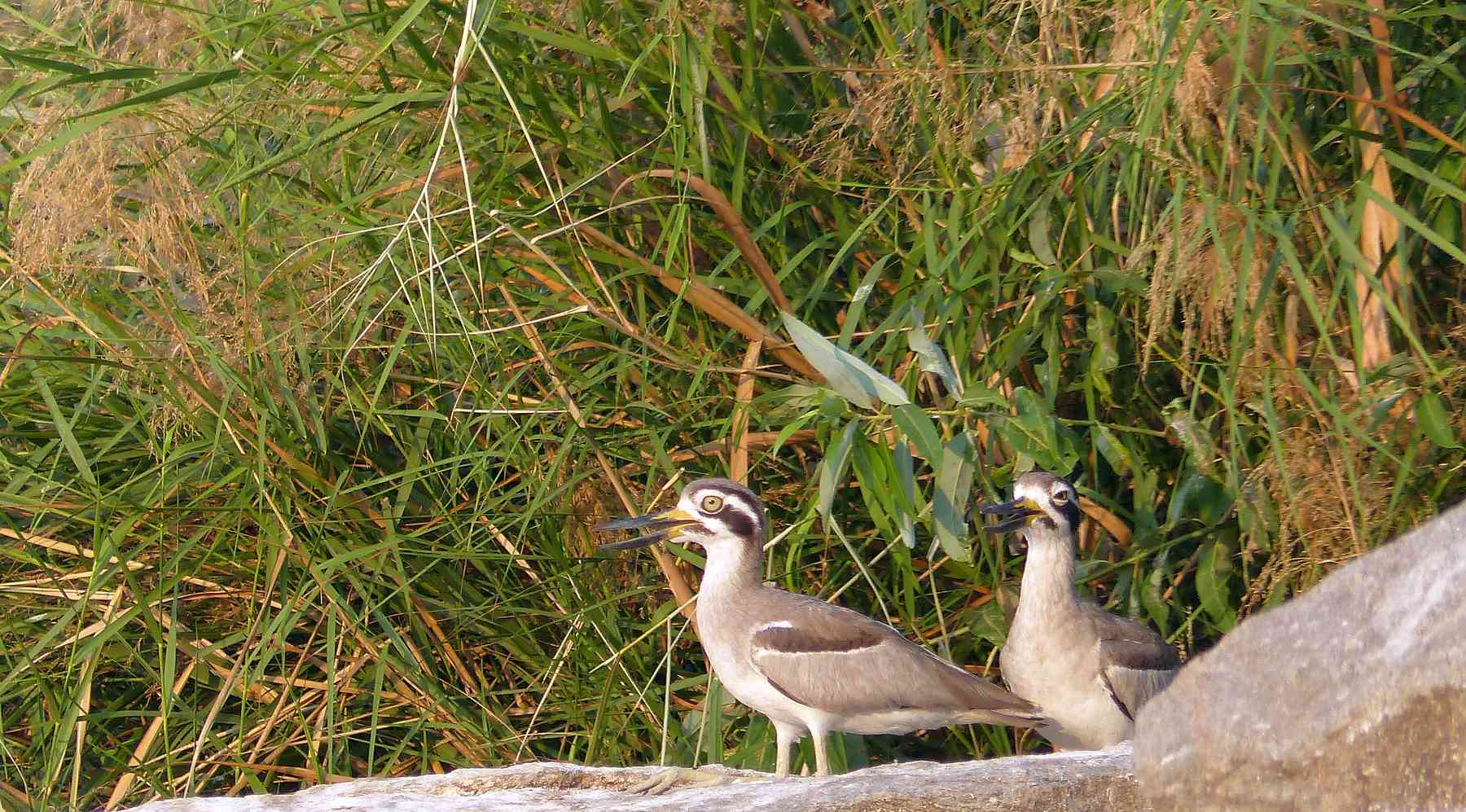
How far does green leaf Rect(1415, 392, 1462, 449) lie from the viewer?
3295 mm

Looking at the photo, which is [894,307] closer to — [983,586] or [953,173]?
[953,173]

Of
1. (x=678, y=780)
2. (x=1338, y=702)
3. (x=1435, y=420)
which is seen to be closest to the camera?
(x=1338, y=702)

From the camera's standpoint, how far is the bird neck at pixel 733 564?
361 centimetres

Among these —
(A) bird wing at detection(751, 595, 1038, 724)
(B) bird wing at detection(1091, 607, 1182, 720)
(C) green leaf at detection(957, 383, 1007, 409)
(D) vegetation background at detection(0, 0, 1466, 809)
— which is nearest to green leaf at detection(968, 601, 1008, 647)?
(D) vegetation background at detection(0, 0, 1466, 809)

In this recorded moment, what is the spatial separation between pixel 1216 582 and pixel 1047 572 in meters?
0.38

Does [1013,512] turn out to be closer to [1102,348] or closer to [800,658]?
[1102,348]

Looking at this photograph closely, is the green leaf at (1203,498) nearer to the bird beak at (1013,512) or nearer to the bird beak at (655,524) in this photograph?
the bird beak at (1013,512)

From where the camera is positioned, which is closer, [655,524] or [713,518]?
[713,518]

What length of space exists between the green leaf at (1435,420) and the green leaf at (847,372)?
1.08m

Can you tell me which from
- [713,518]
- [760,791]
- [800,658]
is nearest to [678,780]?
[760,791]

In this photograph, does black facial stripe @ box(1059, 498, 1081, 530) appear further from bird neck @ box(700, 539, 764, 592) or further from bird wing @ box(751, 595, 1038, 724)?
bird neck @ box(700, 539, 764, 592)

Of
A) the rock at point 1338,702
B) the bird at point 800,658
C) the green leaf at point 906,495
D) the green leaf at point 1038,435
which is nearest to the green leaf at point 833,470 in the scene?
the green leaf at point 906,495

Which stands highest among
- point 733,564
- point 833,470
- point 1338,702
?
point 1338,702

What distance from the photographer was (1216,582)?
3662mm
